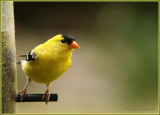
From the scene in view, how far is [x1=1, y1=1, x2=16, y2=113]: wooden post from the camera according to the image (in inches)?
136

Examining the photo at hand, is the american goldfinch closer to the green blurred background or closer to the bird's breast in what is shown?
the bird's breast

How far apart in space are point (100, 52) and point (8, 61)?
6.36 meters

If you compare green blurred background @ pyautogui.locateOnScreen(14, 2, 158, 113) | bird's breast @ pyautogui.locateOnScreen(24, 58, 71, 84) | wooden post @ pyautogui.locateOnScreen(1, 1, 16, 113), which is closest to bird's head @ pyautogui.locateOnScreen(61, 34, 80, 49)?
bird's breast @ pyautogui.locateOnScreen(24, 58, 71, 84)

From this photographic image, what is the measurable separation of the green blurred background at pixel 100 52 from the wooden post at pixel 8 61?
101 inches

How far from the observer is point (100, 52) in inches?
383

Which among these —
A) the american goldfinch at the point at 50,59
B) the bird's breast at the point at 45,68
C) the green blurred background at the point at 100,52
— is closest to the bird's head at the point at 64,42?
the american goldfinch at the point at 50,59

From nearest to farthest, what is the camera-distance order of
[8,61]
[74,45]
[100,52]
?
[74,45]
[8,61]
[100,52]

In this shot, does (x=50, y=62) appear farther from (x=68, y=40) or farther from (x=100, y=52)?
(x=100, y=52)

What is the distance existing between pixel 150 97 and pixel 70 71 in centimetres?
274

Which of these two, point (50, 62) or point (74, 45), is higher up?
point (74, 45)

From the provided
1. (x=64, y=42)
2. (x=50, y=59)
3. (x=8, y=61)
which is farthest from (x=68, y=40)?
(x=8, y=61)

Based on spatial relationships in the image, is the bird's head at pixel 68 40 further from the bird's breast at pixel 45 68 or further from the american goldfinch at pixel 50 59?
the bird's breast at pixel 45 68

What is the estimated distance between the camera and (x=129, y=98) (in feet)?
23.9

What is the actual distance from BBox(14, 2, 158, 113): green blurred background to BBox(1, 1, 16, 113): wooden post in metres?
2.56
